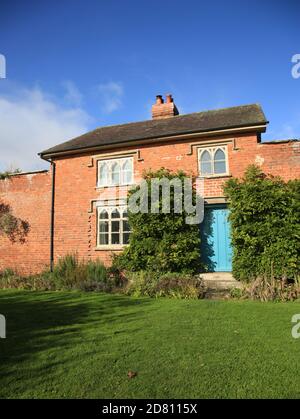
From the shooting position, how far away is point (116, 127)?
52.2ft

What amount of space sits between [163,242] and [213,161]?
3.53m

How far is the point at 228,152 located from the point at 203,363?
8839 mm

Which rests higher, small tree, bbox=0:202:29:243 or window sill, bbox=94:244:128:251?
small tree, bbox=0:202:29:243

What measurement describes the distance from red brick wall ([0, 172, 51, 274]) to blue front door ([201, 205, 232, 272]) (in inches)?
259

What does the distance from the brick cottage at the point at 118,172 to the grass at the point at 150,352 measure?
5.32 meters

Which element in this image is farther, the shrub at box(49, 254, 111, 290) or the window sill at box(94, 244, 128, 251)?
the window sill at box(94, 244, 128, 251)

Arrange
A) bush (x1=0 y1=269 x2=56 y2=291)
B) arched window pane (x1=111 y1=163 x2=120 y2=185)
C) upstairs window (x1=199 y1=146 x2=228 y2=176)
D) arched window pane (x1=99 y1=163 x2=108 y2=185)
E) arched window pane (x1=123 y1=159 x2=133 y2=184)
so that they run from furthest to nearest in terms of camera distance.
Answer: arched window pane (x1=99 y1=163 x2=108 y2=185), arched window pane (x1=111 y1=163 x2=120 y2=185), arched window pane (x1=123 y1=159 x2=133 y2=184), upstairs window (x1=199 y1=146 x2=228 y2=176), bush (x1=0 y1=269 x2=56 y2=291)

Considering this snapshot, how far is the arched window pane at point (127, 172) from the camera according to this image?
1306 cm

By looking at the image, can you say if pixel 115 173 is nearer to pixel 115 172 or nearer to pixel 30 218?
pixel 115 172

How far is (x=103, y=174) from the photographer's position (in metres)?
13.5

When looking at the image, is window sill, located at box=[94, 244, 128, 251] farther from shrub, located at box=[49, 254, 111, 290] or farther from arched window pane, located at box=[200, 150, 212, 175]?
arched window pane, located at box=[200, 150, 212, 175]

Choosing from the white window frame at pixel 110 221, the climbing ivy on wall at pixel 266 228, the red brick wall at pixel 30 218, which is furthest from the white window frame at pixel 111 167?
the climbing ivy on wall at pixel 266 228

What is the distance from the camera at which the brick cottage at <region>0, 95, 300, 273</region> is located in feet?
37.5

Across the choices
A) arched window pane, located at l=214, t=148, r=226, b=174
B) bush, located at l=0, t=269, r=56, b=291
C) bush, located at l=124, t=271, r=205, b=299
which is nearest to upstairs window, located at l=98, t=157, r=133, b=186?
arched window pane, located at l=214, t=148, r=226, b=174
